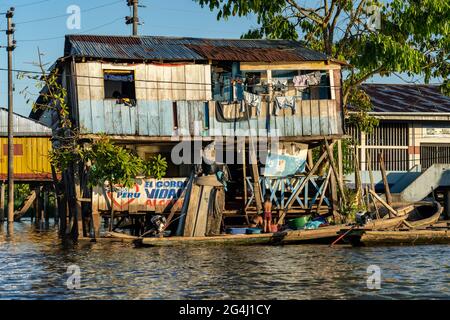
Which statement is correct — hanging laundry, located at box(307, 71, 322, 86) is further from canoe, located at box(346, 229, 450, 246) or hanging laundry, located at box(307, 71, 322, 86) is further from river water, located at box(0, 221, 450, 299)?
river water, located at box(0, 221, 450, 299)

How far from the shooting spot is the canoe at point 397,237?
26.6 m

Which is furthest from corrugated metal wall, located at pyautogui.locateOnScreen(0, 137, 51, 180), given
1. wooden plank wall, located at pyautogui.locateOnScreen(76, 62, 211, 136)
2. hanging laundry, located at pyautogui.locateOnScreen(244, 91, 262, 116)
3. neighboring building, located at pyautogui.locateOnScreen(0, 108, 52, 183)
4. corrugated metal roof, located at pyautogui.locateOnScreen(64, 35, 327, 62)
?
hanging laundry, located at pyautogui.locateOnScreen(244, 91, 262, 116)

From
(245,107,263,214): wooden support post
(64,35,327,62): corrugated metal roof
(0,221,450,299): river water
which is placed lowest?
(0,221,450,299): river water

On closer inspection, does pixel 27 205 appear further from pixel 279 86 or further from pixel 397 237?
pixel 397 237

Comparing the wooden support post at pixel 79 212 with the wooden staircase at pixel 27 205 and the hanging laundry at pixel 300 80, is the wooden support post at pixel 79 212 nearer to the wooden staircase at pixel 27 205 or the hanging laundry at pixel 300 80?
the hanging laundry at pixel 300 80

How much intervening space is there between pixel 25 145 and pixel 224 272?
28680 mm

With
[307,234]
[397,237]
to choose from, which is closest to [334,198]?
[307,234]

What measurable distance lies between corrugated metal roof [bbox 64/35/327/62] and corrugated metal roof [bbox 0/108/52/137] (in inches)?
592

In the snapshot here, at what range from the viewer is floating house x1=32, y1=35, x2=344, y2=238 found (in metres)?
30.0

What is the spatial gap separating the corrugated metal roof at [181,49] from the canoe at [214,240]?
22.7 ft
